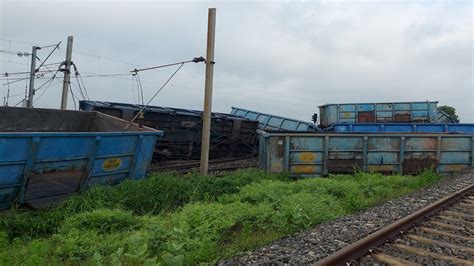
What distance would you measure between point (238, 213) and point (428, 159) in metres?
7.89

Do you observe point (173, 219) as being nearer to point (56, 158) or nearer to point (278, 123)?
point (56, 158)

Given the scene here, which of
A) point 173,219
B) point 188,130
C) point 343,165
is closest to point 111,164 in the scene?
point 173,219

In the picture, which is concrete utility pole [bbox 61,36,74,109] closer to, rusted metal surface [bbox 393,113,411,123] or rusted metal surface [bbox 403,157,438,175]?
rusted metal surface [bbox 403,157,438,175]

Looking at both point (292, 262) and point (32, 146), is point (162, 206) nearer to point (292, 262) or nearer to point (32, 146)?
point (32, 146)

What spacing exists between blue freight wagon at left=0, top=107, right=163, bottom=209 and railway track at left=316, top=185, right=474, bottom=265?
17.8 ft

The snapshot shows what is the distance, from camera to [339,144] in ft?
37.4

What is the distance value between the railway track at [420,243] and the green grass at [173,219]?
4.15 feet

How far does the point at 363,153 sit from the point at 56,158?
27.1ft

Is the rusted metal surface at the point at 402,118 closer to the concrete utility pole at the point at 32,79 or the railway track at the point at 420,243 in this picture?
the railway track at the point at 420,243

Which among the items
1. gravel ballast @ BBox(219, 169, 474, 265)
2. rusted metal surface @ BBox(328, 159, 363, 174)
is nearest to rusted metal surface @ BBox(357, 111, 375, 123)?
rusted metal surface @ BBox(328, 159, 363, 174)

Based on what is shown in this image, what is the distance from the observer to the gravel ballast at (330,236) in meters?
4.27

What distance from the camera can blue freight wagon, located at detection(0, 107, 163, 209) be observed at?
6.65 m

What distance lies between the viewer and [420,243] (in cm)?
474

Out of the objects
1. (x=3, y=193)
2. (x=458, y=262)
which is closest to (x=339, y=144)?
(x=458, y=262)
